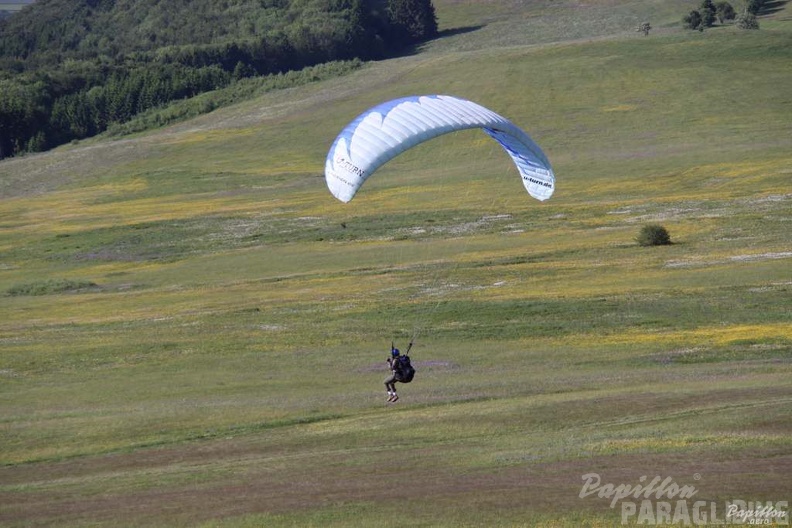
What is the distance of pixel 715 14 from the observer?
128 meters

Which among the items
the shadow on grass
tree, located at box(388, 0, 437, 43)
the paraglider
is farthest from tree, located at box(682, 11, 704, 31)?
the paraglider

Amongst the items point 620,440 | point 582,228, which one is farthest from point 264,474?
point 582,228

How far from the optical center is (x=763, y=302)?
36.9 meters

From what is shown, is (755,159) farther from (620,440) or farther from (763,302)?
(620,440)

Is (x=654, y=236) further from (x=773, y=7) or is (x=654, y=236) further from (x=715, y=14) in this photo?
(x=773, y=7)

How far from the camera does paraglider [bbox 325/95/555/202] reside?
84.9ft

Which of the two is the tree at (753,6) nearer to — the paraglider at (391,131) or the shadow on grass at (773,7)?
the shadow on grass at (773,7)

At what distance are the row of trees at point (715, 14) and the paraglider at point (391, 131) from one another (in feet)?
336

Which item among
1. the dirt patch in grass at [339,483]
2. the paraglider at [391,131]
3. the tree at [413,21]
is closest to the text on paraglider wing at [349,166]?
the paraglider at [391,131]

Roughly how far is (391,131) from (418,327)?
1233cm

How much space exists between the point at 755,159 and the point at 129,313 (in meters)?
46.4

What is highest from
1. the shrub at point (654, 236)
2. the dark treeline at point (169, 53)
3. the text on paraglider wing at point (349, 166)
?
the dark treeline at point (169, 53)

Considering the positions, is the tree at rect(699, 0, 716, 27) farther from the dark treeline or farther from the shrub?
the shrub

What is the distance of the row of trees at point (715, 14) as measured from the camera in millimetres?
125500
